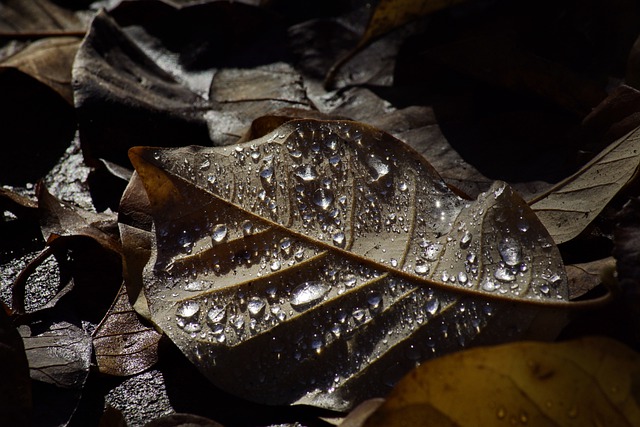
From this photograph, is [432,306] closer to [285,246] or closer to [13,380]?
[285,246]

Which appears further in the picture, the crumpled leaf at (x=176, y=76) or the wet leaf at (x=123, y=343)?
the crumpled leaf at (x=176, y=76)

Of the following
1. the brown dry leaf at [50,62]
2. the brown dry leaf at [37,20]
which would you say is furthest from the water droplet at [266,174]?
the brown dry leaf at [37,20]

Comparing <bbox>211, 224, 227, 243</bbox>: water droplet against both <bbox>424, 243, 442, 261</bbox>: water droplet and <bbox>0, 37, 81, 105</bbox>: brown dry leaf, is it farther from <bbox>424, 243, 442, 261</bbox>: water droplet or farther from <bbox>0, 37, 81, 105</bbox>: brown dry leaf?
<bbox>0, 37, 81, 105</bbox>: brown dry leaf

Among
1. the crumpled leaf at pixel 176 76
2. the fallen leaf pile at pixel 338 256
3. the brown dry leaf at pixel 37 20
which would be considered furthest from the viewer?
the brown dry leaf at pixel 37 20

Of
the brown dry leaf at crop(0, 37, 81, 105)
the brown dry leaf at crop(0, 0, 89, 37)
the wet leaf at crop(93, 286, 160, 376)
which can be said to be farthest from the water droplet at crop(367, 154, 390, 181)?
the brown dry leaf at crop(0, 0, 89, 37)

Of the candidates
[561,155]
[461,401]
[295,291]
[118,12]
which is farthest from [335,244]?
[118,12]

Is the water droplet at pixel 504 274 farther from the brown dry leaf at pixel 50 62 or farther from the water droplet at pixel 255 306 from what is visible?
the brown dry leaf at pixel 50 62

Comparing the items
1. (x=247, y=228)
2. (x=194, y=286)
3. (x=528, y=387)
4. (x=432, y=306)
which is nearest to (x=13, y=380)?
(x=194, y=286)
